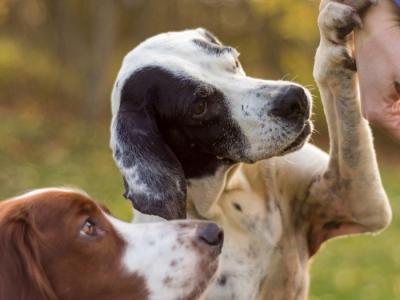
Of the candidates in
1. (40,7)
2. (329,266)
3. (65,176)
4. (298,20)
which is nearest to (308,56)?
(298,20)

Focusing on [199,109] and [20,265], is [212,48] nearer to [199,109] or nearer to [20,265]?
[199,109]

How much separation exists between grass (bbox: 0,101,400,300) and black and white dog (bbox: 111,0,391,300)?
403 centimetres

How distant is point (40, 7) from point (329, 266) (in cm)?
1364

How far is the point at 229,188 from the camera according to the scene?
16.4 ft

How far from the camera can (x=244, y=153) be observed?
4.70 metres

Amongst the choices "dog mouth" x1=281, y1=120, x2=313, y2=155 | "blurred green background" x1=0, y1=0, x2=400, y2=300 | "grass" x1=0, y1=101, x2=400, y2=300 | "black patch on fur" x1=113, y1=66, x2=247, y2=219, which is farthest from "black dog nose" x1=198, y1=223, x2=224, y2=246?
"blurred green background" x1=0, y1=0, x2=400, y2=300

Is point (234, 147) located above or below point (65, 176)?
above

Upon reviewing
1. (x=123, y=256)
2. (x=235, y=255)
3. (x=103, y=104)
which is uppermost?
(x=123, y=256)

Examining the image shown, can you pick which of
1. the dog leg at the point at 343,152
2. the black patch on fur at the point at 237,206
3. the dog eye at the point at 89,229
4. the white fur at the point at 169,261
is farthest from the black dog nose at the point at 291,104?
the dog eye at the point at 89,229

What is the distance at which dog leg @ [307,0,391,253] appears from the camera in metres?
4.45

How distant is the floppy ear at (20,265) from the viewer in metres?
4.00

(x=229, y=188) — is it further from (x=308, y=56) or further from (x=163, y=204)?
(x=308, y=56)

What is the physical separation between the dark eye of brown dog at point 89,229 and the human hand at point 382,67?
111 cm

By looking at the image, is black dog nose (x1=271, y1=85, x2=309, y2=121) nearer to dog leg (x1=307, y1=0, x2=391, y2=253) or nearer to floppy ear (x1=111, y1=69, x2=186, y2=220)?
dog leg (x1=307, y1=0, x2=391, y2=253)
